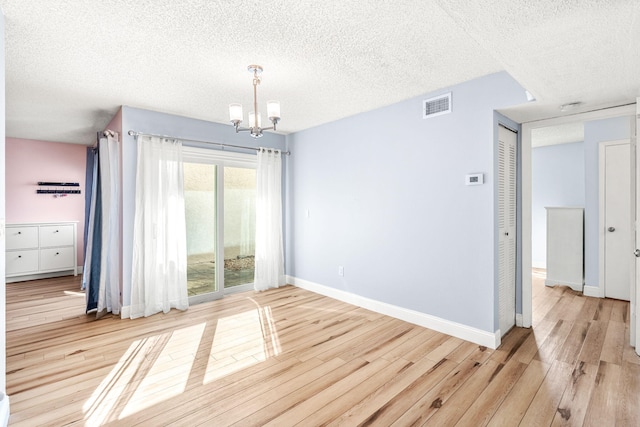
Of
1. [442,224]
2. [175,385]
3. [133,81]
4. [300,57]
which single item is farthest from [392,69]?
[175,385]

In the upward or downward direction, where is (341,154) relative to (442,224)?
upward

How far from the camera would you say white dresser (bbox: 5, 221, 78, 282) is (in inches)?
213

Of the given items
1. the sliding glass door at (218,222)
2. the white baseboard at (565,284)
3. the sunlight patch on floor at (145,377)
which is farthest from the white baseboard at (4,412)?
the white baseboard at (565,284)

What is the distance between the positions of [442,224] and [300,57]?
2.13 m

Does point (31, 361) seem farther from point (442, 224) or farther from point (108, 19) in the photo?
point (442, 224)

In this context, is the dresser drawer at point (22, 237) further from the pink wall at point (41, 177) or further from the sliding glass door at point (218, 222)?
the sliding glass door at point (218, 222)

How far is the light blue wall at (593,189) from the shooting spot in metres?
4.52

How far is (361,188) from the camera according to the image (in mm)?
4195

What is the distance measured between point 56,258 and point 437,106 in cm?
674

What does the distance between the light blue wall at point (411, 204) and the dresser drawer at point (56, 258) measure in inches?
177

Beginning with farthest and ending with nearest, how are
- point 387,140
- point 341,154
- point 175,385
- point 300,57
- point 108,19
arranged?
point 341,154 < point 387,140 < point 300,57 < point 175,385 < point 108,19

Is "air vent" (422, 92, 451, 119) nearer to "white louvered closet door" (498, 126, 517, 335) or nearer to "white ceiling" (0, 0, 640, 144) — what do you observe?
"white ceiling" (0, 0, 640, 144)

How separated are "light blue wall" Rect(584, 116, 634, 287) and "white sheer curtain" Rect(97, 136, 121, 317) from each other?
20.8ft

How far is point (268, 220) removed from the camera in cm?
506
